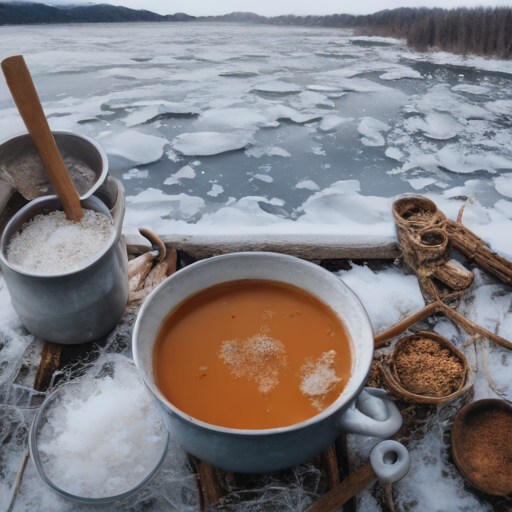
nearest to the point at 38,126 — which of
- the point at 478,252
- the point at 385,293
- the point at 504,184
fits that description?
the point at 385,293

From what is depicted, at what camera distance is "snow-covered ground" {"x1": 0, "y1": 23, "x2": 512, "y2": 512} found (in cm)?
113

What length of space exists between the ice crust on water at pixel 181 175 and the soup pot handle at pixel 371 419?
67.7 inches

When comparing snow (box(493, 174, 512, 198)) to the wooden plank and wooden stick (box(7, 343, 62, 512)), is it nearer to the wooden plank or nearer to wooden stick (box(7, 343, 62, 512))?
the wooden plank

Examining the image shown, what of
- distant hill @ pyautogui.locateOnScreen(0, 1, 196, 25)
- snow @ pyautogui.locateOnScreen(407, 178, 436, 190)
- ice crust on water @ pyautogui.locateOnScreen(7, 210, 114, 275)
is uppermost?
distant hill @ pyautogui.locateOnScreen(0, 1, 196, 25)

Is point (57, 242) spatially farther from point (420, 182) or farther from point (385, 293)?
point (420, 182)

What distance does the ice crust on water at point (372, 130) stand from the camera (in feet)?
8.81

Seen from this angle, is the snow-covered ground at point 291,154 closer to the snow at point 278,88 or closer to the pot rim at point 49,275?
the snow at point 278,88

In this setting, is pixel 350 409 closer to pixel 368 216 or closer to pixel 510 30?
pixel 368 216

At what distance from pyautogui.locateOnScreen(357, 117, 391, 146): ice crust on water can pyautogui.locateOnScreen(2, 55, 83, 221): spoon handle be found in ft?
6.54

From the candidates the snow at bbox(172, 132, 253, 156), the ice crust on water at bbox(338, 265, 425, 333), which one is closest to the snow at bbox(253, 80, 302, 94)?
the snow at bbox(172, 132, 253, 156)

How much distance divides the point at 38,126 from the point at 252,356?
2.87 ft

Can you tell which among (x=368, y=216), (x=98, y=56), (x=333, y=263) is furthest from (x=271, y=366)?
(x=98, y=56)

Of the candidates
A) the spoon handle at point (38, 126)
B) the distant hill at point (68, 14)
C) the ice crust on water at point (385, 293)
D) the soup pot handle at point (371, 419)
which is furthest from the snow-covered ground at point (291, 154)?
the spoon handle at point (38, 126)

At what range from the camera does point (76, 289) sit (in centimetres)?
117
